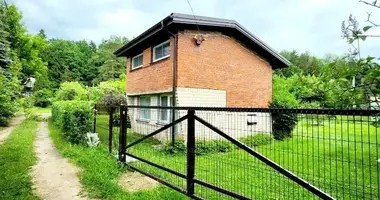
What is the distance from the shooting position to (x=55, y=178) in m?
5.79

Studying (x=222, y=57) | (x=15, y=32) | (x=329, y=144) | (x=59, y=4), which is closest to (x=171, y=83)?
(x=222, y=57)

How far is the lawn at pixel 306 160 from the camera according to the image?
8.64 ft

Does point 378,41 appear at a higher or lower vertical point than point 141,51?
lower

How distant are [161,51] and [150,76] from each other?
131 cm

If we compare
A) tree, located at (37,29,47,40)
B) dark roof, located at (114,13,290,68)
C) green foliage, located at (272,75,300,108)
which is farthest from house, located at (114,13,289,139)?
tree, located at (37,29,47,40)

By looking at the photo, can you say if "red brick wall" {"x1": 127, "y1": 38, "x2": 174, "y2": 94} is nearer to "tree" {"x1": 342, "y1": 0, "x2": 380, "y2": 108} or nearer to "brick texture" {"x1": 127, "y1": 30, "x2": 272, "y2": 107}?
"brick texture" {"x1": 127, "y1": 30, "x2": 272, "y2": 107}

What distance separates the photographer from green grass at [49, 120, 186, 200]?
4.62m

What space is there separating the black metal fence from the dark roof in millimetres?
4620

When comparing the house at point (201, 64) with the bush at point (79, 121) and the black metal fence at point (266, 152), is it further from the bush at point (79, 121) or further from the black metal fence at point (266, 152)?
the black metal fence at point (266, 152)

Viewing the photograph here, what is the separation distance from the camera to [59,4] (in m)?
6.23

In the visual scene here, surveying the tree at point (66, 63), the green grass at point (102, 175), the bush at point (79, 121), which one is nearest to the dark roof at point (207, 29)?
the bush at point (79, 121)

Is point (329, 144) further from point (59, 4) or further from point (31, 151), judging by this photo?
point (31, 151)

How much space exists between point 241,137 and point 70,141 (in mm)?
7862

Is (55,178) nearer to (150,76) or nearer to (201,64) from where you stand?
(201,64)
